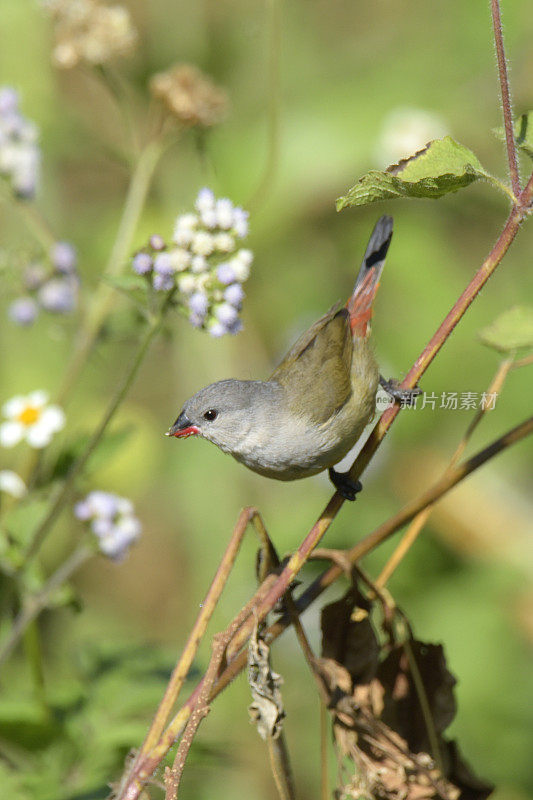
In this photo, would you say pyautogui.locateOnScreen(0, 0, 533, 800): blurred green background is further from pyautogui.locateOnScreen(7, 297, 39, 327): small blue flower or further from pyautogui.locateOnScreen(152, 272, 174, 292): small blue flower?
pyautogui.locateOnScreen(152, 272, 174, 292): small blue flower

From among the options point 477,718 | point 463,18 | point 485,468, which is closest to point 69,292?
point 477,718

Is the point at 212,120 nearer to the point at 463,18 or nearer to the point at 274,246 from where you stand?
A: the point at 274,246

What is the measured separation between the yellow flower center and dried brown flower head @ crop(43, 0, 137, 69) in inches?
41.3

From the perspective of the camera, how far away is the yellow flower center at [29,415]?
8.11 feet

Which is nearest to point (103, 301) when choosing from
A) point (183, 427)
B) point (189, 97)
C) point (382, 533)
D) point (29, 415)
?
point (29, 415)

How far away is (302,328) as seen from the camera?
15.3 feet

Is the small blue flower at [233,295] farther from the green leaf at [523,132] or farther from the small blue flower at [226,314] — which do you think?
the green leaf at [523,132]

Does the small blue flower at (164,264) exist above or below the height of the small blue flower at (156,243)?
below

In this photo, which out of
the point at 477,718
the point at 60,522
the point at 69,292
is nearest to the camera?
the point at 69,292

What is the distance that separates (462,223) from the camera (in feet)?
16.7

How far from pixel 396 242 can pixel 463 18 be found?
51.2 inches

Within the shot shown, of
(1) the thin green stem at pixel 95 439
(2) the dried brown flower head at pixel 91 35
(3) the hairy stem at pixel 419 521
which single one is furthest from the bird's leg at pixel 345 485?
(2) the dried brown flower head at pixel 91 35

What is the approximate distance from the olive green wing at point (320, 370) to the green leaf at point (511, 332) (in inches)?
21.4

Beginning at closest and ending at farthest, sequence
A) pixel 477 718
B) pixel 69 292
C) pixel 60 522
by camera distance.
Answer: pixel 69 292, pixel 477 718, pixel 60 522
